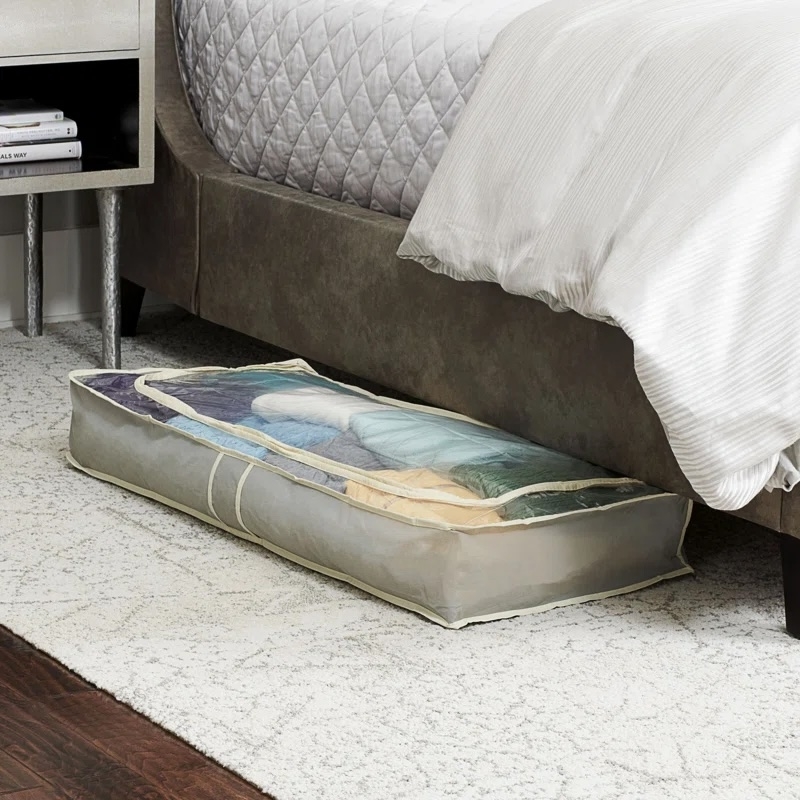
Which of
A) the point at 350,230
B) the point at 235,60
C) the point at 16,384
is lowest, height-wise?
the point at 16,384

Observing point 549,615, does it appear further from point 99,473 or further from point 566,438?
point 99,473

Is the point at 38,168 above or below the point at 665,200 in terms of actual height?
below

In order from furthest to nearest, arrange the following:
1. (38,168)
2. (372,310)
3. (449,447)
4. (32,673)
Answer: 1. (38,168)
2. (372,310)
3. (449,447)
4. (32,673)

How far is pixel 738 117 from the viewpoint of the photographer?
154 centimetres

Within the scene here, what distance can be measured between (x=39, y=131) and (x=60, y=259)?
0.54m

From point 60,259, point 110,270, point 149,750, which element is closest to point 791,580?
point 149,750

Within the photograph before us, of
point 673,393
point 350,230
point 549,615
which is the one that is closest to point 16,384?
point 350,230

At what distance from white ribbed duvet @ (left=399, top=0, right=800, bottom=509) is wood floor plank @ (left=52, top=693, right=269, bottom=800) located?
58 cm

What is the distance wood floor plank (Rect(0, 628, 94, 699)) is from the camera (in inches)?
56.1

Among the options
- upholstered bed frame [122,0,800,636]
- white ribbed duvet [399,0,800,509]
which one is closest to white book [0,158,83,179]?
upholstered bed frame [122,0,800,636]

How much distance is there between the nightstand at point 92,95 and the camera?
2287 mm

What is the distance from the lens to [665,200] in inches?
60.8

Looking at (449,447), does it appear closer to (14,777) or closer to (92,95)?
(14,777)

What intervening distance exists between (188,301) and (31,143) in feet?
1.27
